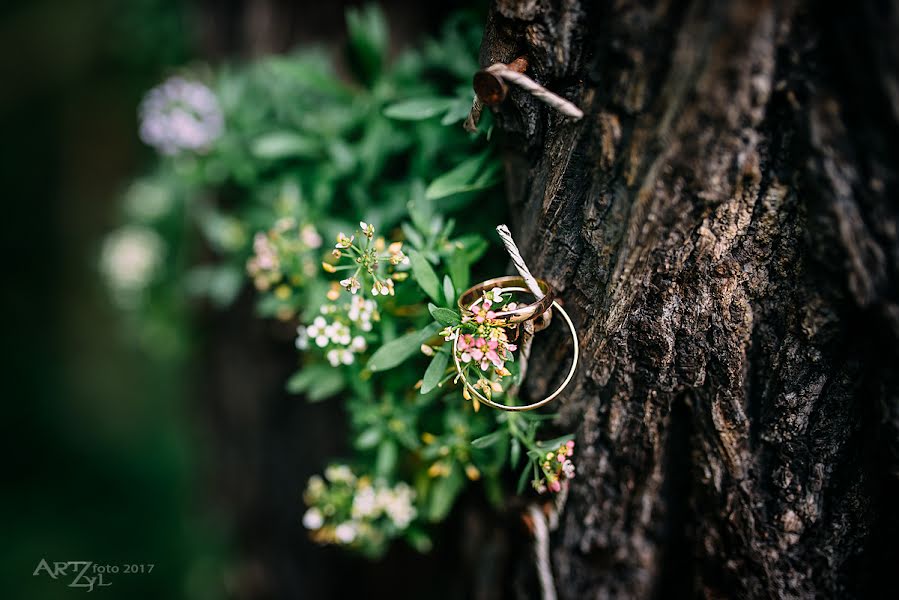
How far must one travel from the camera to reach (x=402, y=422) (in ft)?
4.30

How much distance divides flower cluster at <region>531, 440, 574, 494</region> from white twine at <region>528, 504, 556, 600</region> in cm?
25

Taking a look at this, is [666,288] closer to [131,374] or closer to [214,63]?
[214,63]

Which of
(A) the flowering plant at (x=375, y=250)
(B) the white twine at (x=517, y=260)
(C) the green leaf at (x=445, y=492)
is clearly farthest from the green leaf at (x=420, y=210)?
(C) the green leaf at (x=445, y=492)

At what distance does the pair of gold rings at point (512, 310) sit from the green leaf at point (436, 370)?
36mm

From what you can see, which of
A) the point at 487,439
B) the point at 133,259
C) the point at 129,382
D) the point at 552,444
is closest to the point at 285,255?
the point at 487,439

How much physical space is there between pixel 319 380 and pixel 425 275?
1.44 ft

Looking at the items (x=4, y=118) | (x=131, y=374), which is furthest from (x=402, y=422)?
(x=4, y=118)

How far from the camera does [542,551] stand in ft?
4.24

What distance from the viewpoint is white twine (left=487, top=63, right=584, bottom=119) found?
0.95m

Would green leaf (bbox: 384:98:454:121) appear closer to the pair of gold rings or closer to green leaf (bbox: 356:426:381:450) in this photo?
the pair of gold rings

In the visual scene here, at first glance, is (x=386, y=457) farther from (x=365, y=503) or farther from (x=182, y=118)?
(x=182, y=118)

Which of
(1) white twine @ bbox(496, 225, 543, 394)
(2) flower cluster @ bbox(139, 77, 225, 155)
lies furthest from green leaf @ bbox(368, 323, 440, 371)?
(2) flower cluster @ bbox(139, 77, 225, 155)

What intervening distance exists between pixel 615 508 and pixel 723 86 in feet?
2.94

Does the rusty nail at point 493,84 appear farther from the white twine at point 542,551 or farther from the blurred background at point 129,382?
the blurred background at point 129,382
